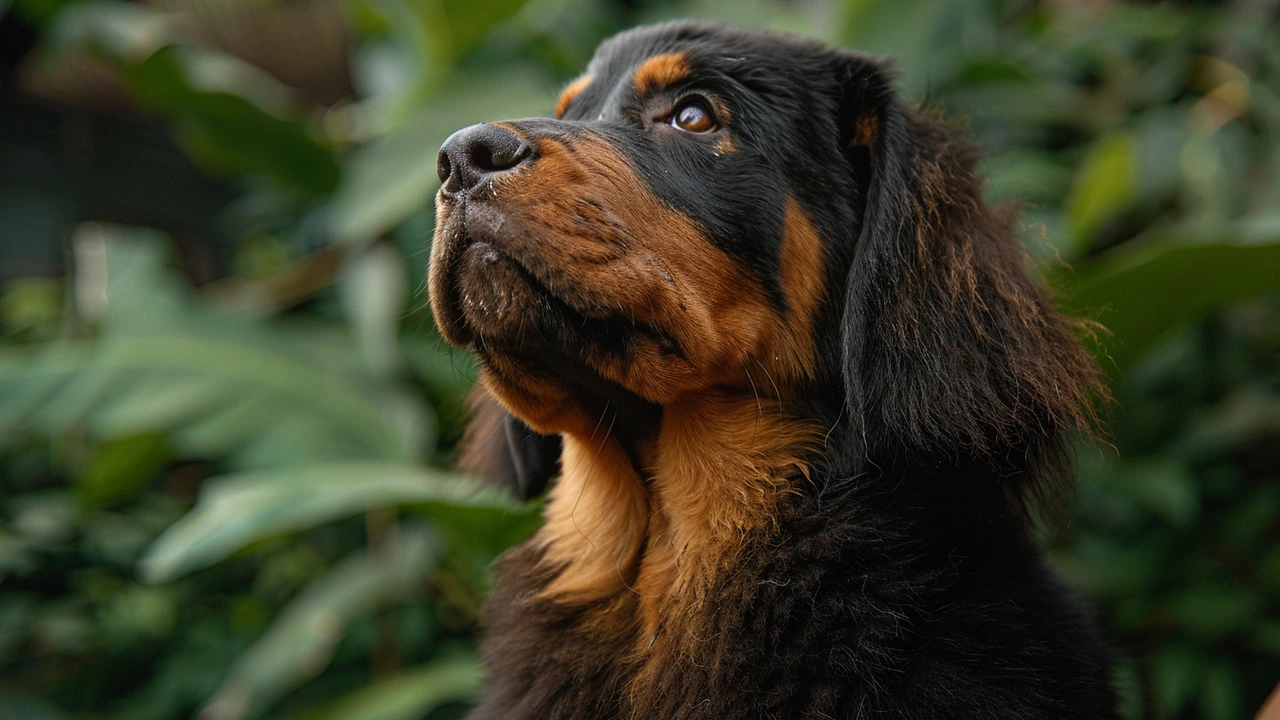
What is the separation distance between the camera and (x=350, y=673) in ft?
13.5

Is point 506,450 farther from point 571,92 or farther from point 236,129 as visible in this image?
point 236,129

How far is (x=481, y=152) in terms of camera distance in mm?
1655

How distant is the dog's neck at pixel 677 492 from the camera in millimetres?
1871

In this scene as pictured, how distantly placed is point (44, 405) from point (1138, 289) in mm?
3711

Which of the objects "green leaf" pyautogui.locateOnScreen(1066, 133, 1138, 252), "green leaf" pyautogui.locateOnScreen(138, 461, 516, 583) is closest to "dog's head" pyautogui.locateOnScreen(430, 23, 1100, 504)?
"green leaf" pyautogui.locateOnScreen(138, 461, 516, 583)

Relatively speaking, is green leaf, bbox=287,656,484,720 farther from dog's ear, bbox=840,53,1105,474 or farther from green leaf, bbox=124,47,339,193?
green leaf, bbox=124,47,339,193

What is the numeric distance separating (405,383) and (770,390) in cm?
271

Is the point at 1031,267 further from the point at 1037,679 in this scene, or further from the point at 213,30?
the point at 213,30

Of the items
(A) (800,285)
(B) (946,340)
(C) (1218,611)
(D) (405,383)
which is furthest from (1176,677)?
(D) (405,383)

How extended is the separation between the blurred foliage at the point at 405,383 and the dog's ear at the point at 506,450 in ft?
0.57

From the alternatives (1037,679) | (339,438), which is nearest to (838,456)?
(1037,679)

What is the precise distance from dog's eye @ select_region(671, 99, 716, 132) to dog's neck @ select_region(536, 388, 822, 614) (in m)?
0.55

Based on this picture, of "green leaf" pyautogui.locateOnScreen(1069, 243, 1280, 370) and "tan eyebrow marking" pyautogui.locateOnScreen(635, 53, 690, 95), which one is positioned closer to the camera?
"tan eyebrow marking" pyautogui.locateOnScreen(635, 53, 690, 95)

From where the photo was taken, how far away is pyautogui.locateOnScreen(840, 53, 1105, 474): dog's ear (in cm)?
170
